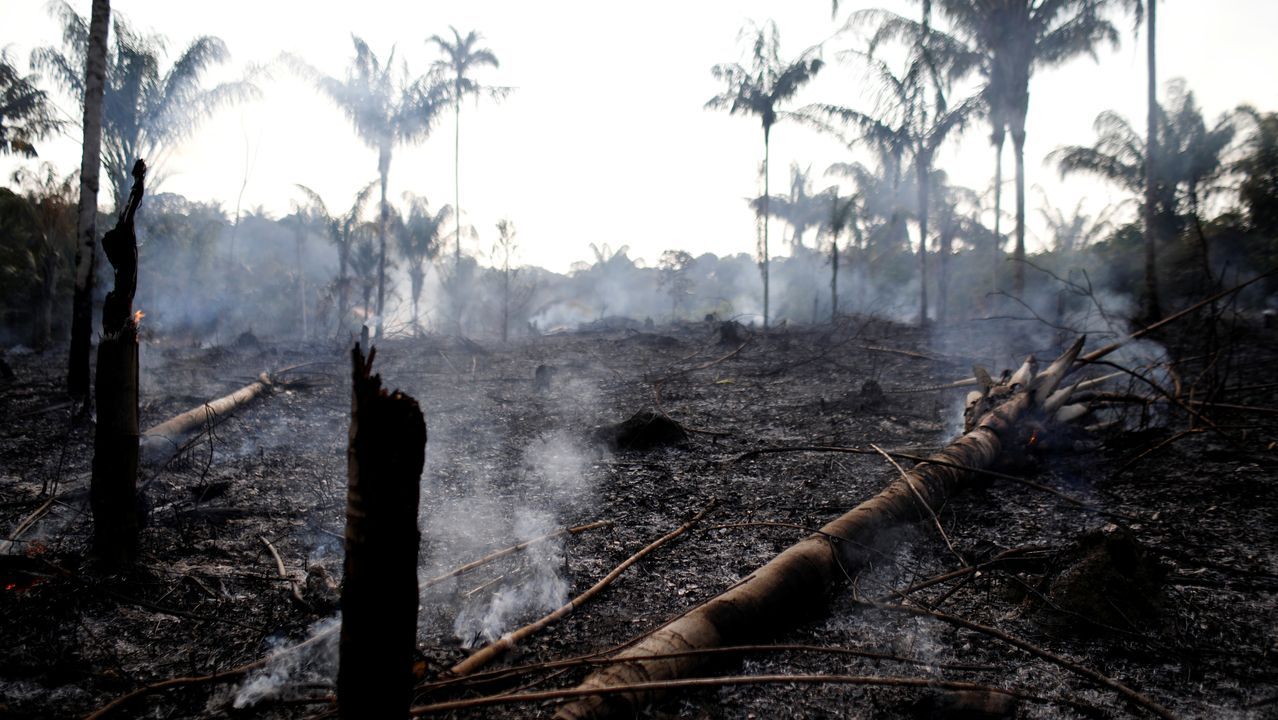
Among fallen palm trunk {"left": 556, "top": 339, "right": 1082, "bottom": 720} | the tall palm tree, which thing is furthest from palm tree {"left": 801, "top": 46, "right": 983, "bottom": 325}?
fallen palm trunk {"left": 556, "top": 339, "right": 1082, "bottom": 720}

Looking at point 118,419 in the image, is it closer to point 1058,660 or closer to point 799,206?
point 1058,660

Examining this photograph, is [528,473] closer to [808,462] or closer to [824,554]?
[808,462]

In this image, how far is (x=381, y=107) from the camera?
22.4 m

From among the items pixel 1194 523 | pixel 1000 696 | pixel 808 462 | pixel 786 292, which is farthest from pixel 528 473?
pixel 786 292

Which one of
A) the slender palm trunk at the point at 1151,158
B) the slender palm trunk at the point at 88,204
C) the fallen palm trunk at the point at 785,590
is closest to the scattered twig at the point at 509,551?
the fallen palm trunk at the point at 785,590

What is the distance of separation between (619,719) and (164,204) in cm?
2715

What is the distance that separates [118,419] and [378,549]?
287cm

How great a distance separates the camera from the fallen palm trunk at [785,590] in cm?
218

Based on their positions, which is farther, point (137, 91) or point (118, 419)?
point (137, 91)

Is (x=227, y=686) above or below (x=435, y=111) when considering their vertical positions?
below

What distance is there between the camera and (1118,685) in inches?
88.1

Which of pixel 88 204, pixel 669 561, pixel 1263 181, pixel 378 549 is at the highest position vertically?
pixel 1263 181

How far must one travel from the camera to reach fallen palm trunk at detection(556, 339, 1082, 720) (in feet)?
7.15

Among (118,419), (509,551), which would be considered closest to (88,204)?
(118,419)
